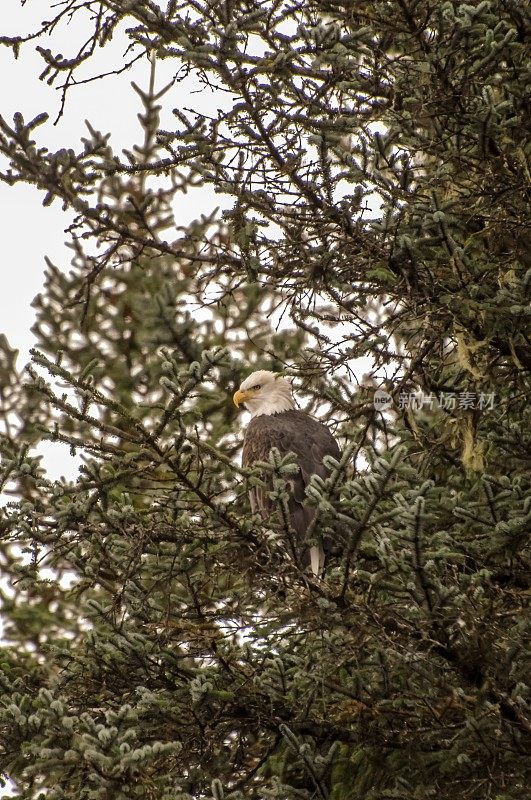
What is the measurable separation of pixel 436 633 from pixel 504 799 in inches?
31.8

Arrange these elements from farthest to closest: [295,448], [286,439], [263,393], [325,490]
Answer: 1. [263,393]
2. [286,439]
3. [295,448]
4. [325,490]

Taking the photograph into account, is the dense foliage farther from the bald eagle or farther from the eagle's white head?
the eagle's white head

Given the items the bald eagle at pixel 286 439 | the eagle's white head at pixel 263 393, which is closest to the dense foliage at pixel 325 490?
the bald eagle at pixel 286 439

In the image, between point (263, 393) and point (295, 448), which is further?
point (263, 393)

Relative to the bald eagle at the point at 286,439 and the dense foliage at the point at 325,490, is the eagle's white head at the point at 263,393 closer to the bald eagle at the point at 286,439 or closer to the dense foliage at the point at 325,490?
the bald eagle at the point at 286,439

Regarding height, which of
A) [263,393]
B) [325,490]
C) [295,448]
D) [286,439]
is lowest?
[325,490]

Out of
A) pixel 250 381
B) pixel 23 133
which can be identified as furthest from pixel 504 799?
pixel 250 381

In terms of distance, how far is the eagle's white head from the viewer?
31.0 ft

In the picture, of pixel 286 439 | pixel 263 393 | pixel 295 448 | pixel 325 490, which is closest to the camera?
pixel 325 490

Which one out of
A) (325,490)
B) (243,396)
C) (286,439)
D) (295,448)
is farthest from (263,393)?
(325,490)

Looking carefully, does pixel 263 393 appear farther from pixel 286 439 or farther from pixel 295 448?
pixel 295 448

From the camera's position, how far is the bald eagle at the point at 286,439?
757cm

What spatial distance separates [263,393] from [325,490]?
4.80 m

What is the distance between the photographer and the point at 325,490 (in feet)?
15.6
